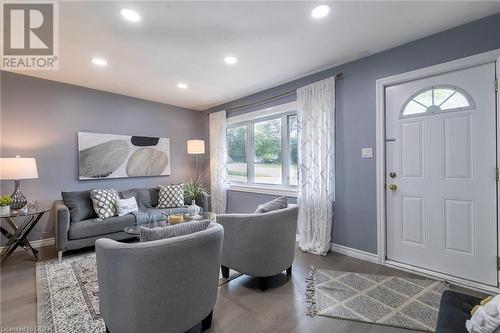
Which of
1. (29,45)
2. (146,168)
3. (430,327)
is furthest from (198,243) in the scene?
(146,168)

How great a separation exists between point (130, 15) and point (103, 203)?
2.58 m

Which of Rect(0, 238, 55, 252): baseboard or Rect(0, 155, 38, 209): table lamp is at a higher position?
Rect(0, 155, 38, 209): table lamp

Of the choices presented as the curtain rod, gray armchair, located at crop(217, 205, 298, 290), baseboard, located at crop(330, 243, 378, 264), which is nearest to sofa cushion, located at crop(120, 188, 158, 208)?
the curtain rod

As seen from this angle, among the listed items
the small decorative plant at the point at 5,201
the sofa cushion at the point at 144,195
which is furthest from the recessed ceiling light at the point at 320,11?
the small decorative plant at the point at 5,201

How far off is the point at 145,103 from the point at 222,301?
3927mm

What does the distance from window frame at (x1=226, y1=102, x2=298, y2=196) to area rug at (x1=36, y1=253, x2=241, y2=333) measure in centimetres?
176

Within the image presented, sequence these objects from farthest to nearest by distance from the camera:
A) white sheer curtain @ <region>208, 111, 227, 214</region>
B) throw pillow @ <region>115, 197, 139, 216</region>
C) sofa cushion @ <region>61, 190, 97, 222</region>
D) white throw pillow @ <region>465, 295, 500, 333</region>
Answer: white sheer curtain @ <region>208, 111, 227, 214</region> → throw pillow @ <region>115, 197, 139, 216</region> → sofa cushion @ <region>61, 190, 97, 222</region> → white throw pillow @ <region>465, 295, 500, 333</region>

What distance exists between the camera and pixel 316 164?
10.8ft

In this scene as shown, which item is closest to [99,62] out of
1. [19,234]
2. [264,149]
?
[19,234]

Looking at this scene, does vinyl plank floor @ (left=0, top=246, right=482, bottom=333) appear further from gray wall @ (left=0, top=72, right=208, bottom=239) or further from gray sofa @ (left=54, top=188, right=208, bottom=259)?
gray wall @ (left=0, top=72, right=208, bottom=239)

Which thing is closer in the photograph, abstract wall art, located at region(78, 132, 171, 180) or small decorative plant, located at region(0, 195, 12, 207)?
small decorative plant, located at region(0, 195, 12, 207)

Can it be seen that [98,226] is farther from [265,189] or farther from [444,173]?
[444,173]

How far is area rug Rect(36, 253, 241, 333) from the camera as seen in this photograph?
5.80 ft

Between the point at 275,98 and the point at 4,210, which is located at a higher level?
the point at 275,98
